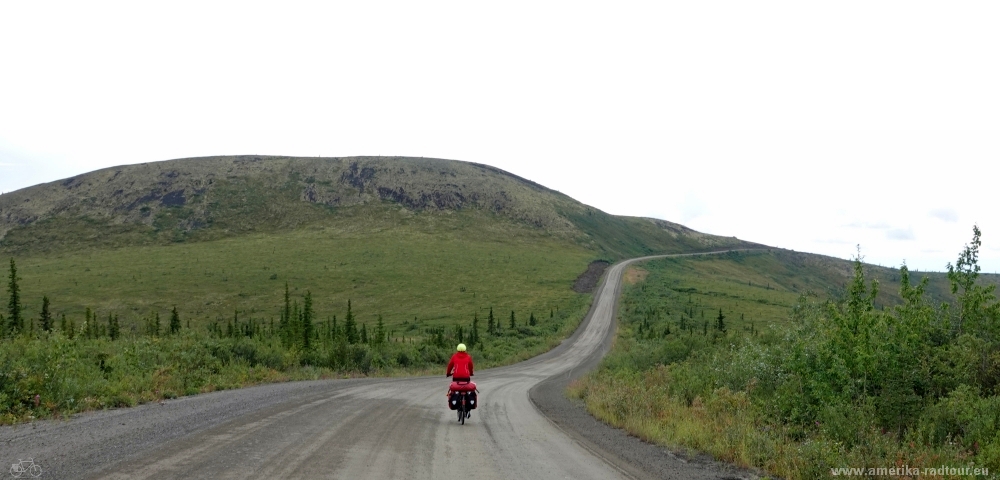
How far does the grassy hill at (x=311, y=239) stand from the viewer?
7462 centimetres

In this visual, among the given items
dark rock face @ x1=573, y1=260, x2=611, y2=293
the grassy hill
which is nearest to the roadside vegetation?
the grassy hill

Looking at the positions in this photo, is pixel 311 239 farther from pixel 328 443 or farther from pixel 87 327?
pixel 328 443

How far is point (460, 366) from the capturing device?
47.0ft

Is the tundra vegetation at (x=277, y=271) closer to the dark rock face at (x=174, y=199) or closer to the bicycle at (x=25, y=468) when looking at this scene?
the dark rock face at (x=174, y=199)

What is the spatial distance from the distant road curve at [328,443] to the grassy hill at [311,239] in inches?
1994

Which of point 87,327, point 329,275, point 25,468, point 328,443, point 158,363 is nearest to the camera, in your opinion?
point 25,468

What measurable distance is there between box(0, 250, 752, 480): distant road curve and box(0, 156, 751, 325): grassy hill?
166ft

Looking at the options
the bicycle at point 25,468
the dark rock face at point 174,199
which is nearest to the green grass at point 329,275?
the dark rock face at point 174,199

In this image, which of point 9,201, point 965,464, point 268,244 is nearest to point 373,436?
point 965,464

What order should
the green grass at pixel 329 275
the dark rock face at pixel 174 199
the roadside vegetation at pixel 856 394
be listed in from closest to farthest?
the roadside vegetation at pixel 856 394 → the green grass at pixel 329 275 → the dark rock face at pixel 174 199

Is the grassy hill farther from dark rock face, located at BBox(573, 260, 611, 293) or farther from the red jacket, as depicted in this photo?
the red jacket

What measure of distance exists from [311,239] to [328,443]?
109184mm

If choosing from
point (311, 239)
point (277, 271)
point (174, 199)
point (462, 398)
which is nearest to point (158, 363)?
point (462, 398)

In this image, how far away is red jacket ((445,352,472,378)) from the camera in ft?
46.4
